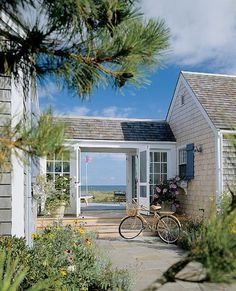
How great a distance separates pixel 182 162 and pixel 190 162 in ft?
3.07

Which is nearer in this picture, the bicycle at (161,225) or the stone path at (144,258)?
the stone path at (144,258)

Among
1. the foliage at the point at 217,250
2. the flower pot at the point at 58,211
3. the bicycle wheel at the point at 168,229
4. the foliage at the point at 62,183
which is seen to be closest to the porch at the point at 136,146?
the foliage at the point at 62,183

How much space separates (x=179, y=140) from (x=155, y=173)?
136 centimetres

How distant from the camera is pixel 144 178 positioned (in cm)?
1227

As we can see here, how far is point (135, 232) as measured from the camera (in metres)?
9.96

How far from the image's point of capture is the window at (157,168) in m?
12.4

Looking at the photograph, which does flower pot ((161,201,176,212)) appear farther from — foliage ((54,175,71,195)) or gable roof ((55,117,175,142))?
foliage ((54,175,71,195))

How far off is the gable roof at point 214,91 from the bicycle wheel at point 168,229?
2.75 metres

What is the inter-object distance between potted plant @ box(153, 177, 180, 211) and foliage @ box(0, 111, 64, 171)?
10412 millimetres

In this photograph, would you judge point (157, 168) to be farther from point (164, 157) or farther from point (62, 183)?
point (62, 183)

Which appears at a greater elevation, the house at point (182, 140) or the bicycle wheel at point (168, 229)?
the house at point (182, 140)

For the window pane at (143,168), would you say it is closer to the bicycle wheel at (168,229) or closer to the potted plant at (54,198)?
the potted plant at (54,198)

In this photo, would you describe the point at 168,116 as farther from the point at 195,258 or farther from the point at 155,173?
the point at 195,258

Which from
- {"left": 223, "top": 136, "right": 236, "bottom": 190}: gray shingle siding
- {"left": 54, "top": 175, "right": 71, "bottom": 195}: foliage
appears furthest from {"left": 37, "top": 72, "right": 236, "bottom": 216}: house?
{"left": 223, "top": 136, "right": 236, "bottom": 190}: gray shingle siding
